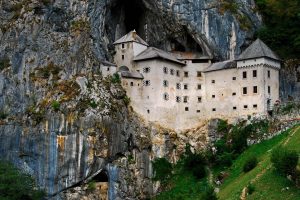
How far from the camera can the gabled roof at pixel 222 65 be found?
297 feet

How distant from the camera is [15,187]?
81875 mm

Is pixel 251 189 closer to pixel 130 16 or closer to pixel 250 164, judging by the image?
pixel 250 164

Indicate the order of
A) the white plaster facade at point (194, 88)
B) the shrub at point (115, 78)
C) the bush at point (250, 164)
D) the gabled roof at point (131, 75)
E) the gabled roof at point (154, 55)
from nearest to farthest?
the bush at point (250, 164)
the white plaster facade at point (194, 88)
the shrub at point (115, 78)
the gabled roof at point (131, 75)
the gabled roof at point (154, 55)

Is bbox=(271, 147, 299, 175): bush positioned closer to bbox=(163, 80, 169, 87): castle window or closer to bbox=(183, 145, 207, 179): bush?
bbox=(183, 145, 207, 179): bush

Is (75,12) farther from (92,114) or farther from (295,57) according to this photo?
(295,57)

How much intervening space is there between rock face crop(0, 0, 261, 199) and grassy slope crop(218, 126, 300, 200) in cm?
1003

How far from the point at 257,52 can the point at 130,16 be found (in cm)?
2282

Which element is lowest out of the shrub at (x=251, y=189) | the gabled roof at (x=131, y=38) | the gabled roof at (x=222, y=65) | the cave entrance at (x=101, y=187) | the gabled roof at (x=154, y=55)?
the cave entrance at (x=101, y=187)

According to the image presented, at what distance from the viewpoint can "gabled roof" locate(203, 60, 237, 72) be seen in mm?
90438

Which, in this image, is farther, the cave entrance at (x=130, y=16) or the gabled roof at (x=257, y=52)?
the cave entrance at (x=130, y=16)

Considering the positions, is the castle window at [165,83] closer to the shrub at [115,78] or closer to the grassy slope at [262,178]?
the shrub at [115,78]

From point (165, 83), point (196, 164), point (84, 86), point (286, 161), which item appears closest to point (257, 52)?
point (165, 83)

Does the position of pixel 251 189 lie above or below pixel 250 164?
below

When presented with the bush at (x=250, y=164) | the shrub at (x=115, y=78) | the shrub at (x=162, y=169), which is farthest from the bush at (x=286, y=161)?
the shrub at (x=115, y=78)
